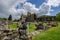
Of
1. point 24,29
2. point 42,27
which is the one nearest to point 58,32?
point 42,27

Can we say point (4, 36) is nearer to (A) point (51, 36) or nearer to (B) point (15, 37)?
(B) point (15, 37)

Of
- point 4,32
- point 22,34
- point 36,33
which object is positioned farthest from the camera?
point 4,32

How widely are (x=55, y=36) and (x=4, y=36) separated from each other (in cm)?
996

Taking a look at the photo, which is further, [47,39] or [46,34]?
[46,34]

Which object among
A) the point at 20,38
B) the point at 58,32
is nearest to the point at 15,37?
A: the point at 20,38

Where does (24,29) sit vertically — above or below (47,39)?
above

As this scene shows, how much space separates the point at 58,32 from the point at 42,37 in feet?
14.8

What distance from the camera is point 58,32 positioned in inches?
1355

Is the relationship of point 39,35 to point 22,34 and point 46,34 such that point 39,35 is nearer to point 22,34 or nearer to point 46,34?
point 46,34

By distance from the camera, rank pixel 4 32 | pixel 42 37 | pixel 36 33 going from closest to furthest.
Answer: pixel 42 37
pixel 36 33
pixel 4 32

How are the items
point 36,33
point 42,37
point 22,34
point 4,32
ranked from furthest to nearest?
1. point 4,32
2. point 36,33
3. point 42,37
4. point 22,34

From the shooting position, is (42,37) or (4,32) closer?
(42,37)

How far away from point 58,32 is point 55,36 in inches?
108

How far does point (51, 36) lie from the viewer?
32.0 meters
